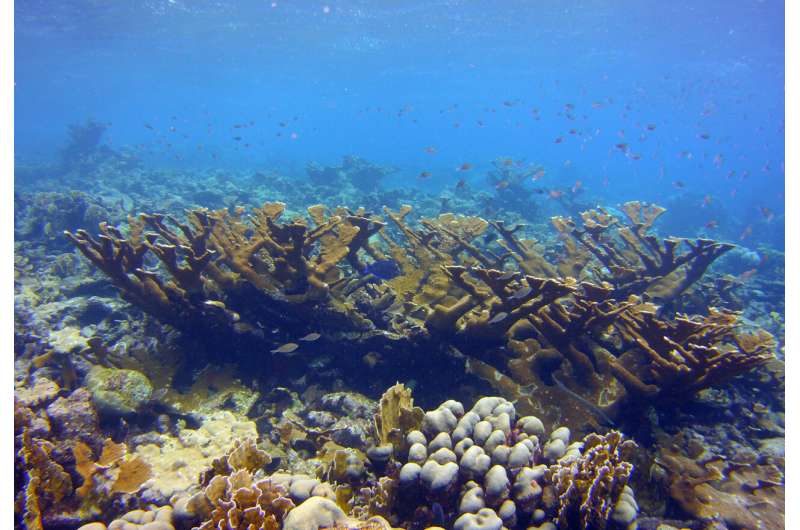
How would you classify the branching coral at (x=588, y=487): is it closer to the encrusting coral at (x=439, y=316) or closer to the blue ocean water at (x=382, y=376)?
the blue ocean water at (x=382, y=376)

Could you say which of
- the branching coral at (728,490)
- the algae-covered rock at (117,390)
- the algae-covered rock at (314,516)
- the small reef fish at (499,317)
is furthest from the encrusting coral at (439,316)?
the algae-covered rock at (314,516)

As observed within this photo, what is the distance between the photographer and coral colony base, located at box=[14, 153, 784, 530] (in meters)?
2.85

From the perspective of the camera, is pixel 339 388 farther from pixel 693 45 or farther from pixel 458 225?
pixel 693 45

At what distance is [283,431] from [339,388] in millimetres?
971

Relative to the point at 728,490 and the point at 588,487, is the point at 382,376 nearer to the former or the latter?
the point at 588,487

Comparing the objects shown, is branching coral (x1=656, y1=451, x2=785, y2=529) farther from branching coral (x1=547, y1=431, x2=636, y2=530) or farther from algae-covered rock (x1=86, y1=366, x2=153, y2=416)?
algae-covered rock (x1=86, y1=366, x2=153, y2=416)

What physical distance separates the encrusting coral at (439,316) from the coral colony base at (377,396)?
0.03 m

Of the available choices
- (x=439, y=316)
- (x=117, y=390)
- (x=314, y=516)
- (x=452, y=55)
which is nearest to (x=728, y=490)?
(x=439, y=316)

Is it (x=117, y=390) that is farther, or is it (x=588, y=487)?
(x=117, y=390)

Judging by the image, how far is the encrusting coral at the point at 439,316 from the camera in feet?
14.2

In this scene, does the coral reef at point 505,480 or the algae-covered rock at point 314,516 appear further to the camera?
the coral reef at point 505,480

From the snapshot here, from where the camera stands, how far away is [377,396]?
507cm

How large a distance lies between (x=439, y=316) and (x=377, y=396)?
1.38 metres
